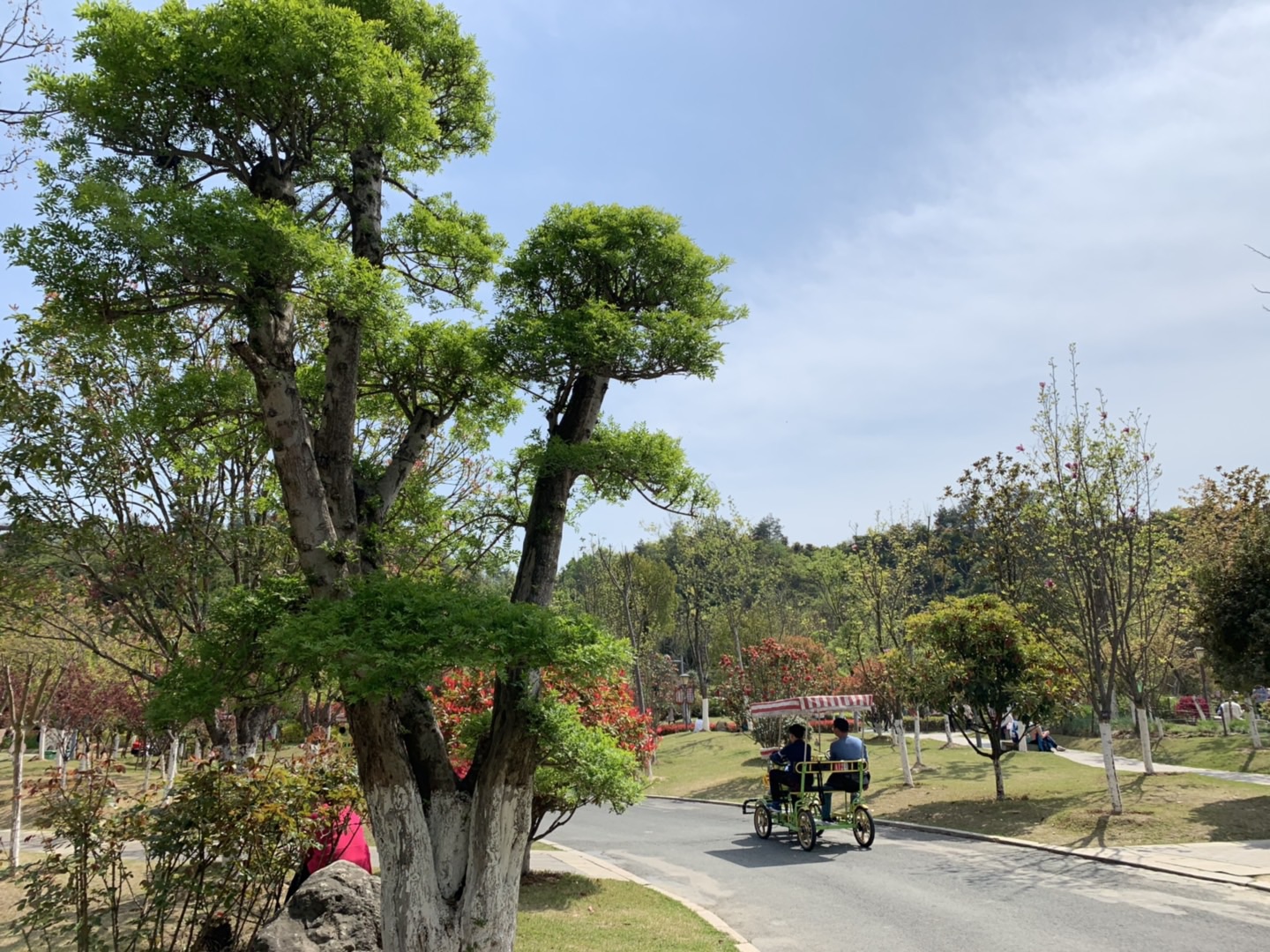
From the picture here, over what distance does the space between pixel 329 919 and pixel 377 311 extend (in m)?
4.94

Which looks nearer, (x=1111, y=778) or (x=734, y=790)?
(x=1111, y=778)

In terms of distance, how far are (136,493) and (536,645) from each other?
644 cm

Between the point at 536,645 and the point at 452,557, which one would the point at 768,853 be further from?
the point at 536,645

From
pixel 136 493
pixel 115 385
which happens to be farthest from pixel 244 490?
pixel 115 385

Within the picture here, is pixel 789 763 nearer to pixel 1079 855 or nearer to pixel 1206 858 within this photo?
pixel 1079 855

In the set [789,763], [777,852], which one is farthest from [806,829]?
[789,763]

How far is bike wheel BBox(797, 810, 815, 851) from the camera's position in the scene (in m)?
12.5

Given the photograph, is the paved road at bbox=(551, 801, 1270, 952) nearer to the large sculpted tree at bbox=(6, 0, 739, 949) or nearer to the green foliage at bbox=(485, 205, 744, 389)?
the large sculpted tree at bbox=(6, 0, 739, 949)

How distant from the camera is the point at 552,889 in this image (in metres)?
10.3

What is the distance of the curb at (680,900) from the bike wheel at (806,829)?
2.74m

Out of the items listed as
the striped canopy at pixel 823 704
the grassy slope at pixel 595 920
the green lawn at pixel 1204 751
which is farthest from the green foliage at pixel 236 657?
the green lawn at pixel 1204 751

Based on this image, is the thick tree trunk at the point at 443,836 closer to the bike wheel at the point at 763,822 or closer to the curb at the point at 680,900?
the curb at the point at 680,900

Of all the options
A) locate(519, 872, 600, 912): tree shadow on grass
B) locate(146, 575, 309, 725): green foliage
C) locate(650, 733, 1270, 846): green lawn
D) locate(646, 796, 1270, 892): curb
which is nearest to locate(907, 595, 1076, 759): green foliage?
locate(650, 733, 1270, 846): green lawn

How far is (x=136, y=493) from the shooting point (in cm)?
942
